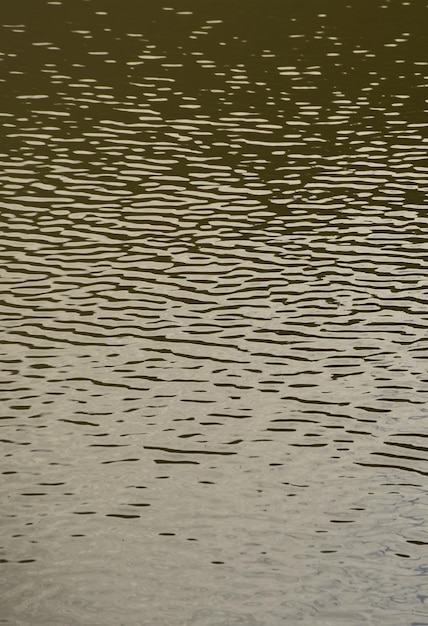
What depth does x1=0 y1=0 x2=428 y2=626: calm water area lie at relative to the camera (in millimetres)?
18297

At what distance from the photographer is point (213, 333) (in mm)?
25656

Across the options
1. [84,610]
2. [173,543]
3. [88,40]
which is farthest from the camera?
[88,40]

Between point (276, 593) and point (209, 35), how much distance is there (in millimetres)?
32188

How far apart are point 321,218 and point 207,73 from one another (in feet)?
41.2

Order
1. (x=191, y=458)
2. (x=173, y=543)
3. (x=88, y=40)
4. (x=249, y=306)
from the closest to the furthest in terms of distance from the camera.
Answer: (x=173, y=543) → (x=191, y=458) → (x=249, y=306) → (x=88, y=40)

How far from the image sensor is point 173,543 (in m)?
18.9

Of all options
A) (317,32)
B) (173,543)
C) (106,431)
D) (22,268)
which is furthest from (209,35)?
(173,543)

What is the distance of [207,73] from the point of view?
42.7m

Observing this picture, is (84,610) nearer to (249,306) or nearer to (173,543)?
(173,543)

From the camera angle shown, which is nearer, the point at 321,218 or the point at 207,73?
the point at 321,218

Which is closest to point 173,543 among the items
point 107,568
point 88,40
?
point 107,568

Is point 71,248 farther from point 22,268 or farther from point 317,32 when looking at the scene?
point 317,32

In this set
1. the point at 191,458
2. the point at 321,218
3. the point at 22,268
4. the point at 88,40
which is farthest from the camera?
the point at 88,40

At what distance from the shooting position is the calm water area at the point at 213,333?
60.0 feet
